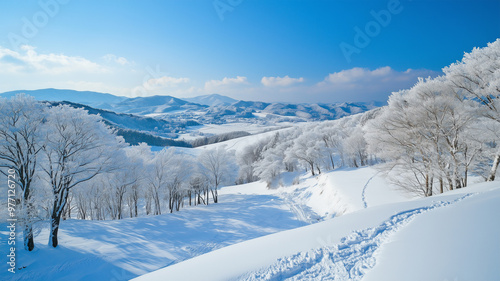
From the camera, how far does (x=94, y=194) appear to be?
25031mm

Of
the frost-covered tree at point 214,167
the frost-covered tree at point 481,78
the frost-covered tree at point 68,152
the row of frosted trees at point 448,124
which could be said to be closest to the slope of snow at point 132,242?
the frost-covered tree at point 68,152

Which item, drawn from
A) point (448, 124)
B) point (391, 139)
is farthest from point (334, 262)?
point (448, 124)

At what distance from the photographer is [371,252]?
536cm

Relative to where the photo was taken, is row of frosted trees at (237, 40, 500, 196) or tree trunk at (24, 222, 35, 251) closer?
tree trunk at (24, 222, 35, 251)

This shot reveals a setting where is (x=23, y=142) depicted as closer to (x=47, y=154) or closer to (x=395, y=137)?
(x=47, y=154)

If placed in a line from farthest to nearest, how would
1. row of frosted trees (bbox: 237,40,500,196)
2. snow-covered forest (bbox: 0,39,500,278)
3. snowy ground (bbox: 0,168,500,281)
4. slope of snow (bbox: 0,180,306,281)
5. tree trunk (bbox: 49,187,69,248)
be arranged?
tree trunk (bbox: 49,187,69,248) → row of frosted trees (bbox: 237,40,500,196) → snow-covered forest (bbox: 0,39,500,278) → slope of snow (bbox: 0,180,306,281) → snowy ground (bbox: 0,168,500,281)

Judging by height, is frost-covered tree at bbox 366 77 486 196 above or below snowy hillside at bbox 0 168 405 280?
above

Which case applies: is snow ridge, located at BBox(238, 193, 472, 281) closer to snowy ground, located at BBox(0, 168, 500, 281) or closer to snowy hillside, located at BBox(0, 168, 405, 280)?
snowy ground, located at BBox(0, 168, 500, 281)

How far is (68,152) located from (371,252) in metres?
17.5

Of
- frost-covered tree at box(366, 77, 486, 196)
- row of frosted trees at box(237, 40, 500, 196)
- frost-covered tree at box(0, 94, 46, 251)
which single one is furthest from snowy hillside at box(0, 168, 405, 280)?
row of frosted trees at box(237, 40, 500, 196)

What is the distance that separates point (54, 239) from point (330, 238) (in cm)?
1661

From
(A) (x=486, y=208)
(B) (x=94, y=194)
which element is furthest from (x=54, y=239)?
(A) (x=486, y=208)

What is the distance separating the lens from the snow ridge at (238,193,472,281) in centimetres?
474

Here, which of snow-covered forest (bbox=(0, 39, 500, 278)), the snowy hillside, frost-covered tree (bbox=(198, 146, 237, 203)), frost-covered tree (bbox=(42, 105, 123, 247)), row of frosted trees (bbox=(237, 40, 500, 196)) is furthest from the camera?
frost-covered tree (bbox=(198, 146, 237, 203))
